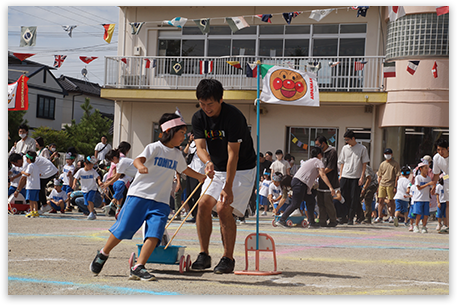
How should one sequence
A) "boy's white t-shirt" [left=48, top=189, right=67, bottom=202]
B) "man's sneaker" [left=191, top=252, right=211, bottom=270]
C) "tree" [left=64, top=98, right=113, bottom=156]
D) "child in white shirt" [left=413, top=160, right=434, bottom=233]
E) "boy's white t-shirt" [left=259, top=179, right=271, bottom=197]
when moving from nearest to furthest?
"man's sneaker" [left=191, top=252, right=211, bottom=270]
"child in white shirt" [left=413, top=160, right=434, bottom=233]
"boy's white t-shirt" [left=48, top=189, right=67, bottom=202]
"boy's white t-shirt" [left=259, top=179, right=271, bottom=197]
"tree" [left=64, top=98, right=113, bottom=156]

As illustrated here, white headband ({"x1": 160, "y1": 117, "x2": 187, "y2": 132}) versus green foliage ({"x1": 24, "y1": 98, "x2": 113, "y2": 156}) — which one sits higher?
green foliage ({"x1": 24, "y1": 98, "x2": 113, "y2": 156})

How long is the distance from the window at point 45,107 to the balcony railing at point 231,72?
2697 centimetres

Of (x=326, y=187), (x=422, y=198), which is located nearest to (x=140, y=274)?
(x=326, y=187)

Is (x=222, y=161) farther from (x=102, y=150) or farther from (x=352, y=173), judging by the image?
(x=102, y=150)

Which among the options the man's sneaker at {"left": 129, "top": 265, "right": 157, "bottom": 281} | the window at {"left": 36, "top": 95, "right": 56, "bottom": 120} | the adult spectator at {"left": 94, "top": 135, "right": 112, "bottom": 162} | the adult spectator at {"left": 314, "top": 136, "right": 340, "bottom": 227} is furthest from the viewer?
Result: the window at {"left": 36, "top": 95, "right": 56, "bottom": 120}

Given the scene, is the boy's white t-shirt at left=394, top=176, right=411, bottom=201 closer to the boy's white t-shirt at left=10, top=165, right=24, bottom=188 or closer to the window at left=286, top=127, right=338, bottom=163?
the window at left=286, top=127, right=338, bottom=163

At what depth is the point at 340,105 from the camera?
19.5 metres

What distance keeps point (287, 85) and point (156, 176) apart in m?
2.10

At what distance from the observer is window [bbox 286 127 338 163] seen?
19.7 meters

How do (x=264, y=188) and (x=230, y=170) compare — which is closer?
(x=230, y=170)

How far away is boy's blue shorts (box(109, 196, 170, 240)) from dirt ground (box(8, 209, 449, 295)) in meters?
0.42

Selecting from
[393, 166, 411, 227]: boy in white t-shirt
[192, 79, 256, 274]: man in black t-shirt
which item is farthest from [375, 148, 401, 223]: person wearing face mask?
[192, 79, 256, 274]: man in black t-shirt

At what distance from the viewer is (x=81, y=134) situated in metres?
38.1

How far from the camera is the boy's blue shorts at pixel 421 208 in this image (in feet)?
36.8
